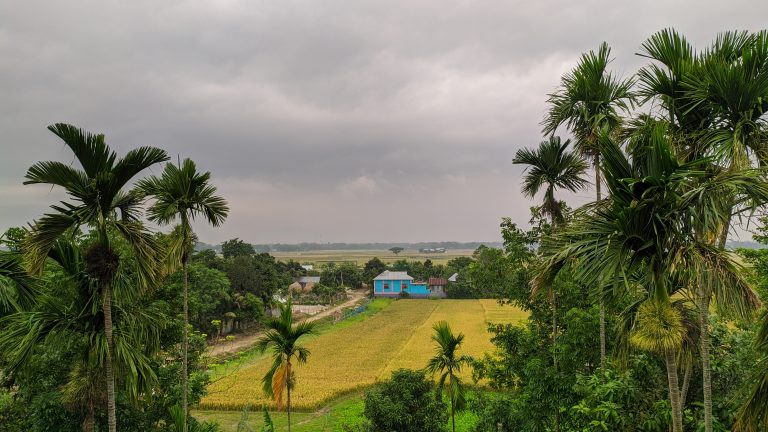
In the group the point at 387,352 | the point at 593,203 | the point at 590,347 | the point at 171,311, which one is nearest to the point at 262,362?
the point at 387,352

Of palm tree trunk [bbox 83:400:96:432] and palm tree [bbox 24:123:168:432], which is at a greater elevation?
palm tree [bbox 24:123:168:432]

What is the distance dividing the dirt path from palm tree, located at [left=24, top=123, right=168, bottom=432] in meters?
8.15

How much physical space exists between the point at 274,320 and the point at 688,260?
9556 mm

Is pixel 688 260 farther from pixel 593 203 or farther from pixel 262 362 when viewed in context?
pixel 262 362

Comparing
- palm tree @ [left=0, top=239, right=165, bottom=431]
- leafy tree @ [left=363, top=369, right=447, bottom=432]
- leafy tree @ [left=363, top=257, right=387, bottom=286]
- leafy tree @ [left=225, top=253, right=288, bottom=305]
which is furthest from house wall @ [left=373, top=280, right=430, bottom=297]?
palm tree @ [left=0, top=239, right=165, bottom=431]

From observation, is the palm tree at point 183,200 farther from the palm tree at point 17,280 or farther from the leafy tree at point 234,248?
the leafy tree at point 234,248

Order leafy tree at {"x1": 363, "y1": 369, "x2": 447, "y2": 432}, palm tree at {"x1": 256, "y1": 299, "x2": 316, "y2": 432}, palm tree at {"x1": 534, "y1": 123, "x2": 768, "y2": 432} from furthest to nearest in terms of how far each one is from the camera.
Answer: palm tree at {"x1": 256, "y1": 299, "x2": 316, "y2": 432} < leafy tree at {"x1": 363, "y1": 369, "x2": 447, "y2": 432} < palm tree at {"x1": 534, "y1": 123, "x2": 768, "y2": 432}

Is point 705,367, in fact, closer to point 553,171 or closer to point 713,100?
point 713,100

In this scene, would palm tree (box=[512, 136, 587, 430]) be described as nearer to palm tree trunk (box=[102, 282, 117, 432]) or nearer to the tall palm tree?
the tall palm tree

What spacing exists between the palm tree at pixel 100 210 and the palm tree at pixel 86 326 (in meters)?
0.24

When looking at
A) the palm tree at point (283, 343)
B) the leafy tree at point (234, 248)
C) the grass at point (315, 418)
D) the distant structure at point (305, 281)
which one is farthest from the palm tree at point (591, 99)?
the distant structure at point (305, 281)

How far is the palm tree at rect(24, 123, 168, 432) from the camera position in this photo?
18.3 ft

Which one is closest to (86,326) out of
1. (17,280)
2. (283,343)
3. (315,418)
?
(17,280)

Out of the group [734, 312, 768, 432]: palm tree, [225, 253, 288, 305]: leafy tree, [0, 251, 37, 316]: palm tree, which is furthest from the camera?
[225, 253, 288, 305]: leafy tree
